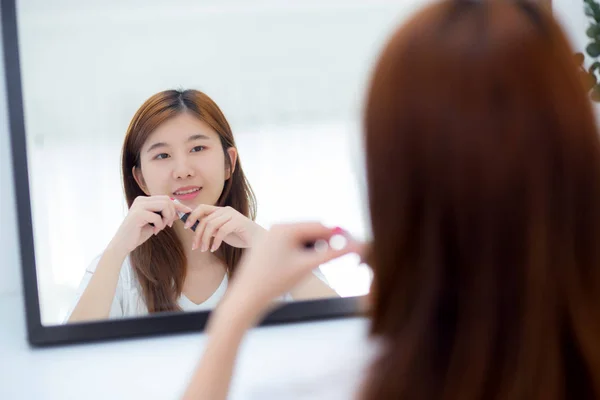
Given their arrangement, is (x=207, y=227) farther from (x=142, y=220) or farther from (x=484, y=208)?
(x=484, y=208)

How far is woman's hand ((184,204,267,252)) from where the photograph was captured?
0.90 m

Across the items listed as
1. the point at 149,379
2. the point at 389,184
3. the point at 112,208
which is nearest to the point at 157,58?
the point at 112,208

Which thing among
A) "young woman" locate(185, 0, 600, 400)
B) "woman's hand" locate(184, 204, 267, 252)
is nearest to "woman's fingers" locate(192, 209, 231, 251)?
"woman's hand" locate(184, 204, 267, 252)

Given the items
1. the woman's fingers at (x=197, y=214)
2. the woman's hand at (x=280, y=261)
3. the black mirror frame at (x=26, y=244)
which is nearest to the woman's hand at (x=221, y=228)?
the woman's fingers at (x=197, y=214)

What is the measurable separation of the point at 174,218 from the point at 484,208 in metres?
0.59

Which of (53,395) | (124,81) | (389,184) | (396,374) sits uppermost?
(124,81)

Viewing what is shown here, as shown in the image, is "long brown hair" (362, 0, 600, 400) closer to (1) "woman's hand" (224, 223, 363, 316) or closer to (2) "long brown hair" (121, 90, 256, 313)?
(1) "woman's hand" (224, 223, 363, 316)

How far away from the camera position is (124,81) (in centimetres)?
89

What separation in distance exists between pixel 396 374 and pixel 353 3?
67 centimetres

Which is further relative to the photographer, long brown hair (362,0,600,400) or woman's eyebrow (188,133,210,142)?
woman's eyebrow (188,133,210,142)

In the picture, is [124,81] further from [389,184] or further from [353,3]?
[389,184]

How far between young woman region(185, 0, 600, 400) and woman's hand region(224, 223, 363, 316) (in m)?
0.11

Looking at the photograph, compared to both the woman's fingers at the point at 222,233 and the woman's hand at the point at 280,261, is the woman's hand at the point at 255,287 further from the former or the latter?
the woman's fingers at the point at 222,233

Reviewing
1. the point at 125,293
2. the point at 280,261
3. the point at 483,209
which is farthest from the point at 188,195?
the point at 483,209
